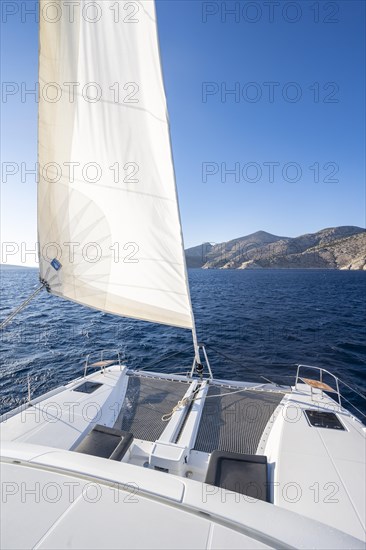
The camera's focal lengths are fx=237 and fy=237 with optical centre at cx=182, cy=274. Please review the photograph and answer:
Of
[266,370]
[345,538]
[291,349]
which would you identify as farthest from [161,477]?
[291,349]

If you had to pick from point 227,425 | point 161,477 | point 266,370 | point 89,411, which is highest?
point 161,477

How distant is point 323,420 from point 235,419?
1703mm

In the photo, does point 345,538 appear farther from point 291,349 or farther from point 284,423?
point 291,349

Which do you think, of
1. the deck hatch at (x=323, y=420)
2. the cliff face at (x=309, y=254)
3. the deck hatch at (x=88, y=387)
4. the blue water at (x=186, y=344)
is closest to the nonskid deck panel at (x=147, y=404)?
the deck hatch at (x=88, y=387)

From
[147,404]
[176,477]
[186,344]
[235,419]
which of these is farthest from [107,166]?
[186,344]

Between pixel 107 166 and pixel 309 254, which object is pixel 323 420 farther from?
pixel 309 254

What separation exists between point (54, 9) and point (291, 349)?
1894 cm

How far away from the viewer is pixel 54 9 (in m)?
4.37

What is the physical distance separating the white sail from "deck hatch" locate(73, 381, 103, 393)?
2150mm

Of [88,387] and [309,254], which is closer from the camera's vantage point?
[88,387]

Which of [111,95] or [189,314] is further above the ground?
[111,95]

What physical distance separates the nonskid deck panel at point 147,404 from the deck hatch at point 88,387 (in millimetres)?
813

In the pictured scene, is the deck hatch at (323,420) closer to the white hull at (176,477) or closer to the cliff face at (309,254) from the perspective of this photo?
the white hull at (176,477)

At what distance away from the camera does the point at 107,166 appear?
498 centimetres
